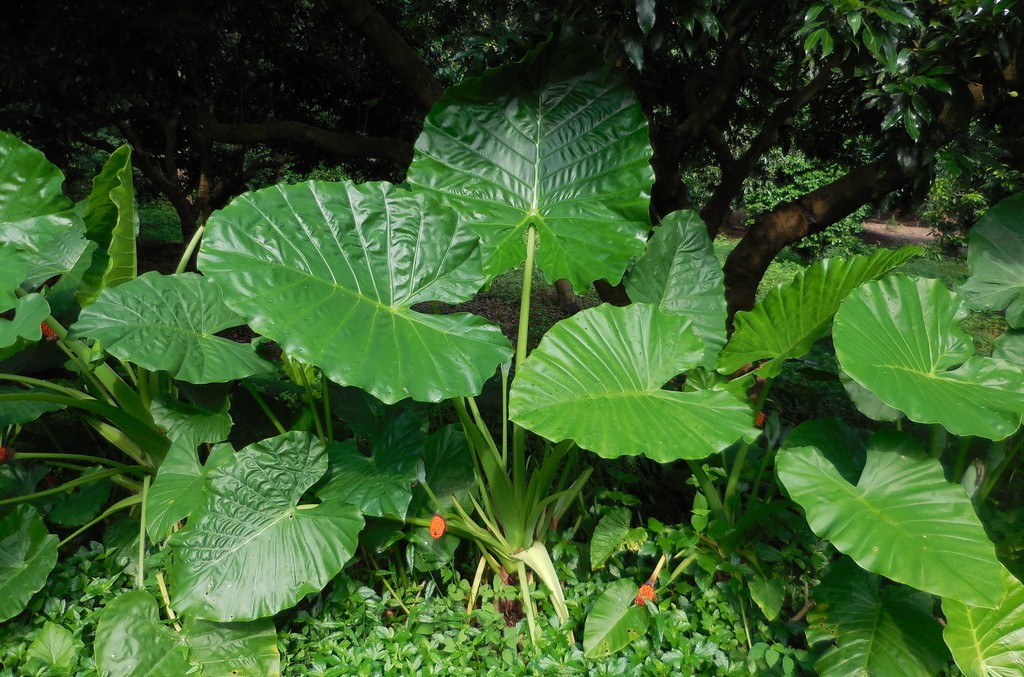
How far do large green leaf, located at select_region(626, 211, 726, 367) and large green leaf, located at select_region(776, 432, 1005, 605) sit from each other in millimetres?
543

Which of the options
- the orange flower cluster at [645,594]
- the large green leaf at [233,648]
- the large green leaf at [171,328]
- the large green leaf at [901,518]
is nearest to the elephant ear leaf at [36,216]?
the large green leaf at [171,328]

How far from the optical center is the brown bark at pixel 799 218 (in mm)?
2029

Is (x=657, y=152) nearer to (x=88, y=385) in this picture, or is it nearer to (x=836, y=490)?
(x=836, y=490)

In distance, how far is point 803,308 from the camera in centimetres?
144

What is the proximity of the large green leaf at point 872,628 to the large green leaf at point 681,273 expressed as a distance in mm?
674

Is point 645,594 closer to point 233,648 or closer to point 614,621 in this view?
point 614,621

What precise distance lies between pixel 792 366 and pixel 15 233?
2.87 meters

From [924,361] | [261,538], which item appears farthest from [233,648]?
[924,361]

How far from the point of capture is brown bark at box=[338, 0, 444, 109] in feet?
8.14

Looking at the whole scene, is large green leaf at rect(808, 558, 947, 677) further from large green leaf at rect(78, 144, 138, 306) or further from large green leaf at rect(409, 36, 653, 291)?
large green leaf at rect(78, 144, 138, 306)

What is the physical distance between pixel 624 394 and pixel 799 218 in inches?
51.9

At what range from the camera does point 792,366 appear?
293 centimetres

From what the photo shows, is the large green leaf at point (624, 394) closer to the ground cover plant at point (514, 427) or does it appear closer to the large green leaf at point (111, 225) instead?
the ground cover plant at point (514, 427)

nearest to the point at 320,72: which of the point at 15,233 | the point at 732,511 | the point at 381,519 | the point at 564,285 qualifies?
the point at 564,285
